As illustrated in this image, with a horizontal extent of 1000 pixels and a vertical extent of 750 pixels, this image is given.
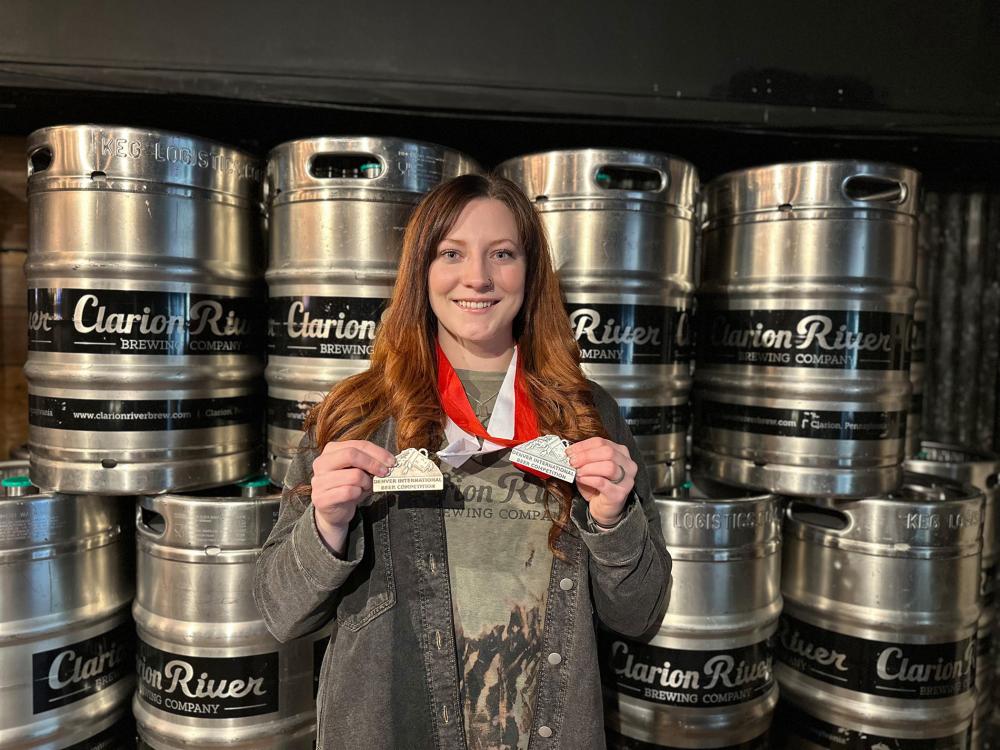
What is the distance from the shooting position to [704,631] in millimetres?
1605

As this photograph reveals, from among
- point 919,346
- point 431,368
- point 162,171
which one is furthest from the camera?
point 919,346

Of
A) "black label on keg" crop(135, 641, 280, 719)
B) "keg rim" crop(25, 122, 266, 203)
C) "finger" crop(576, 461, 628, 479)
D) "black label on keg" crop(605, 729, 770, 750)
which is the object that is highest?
"keg rim" crop(25, 122, 266, 203)

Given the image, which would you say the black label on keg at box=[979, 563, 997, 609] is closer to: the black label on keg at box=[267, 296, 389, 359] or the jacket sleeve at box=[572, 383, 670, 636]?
the jacket sleeve at box=[572, 383, 670, 636]

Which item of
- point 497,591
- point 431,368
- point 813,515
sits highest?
point 431,368

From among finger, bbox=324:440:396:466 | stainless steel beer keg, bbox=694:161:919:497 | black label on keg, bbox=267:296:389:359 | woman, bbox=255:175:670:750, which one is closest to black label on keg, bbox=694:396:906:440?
stainless steel beer keg, bbox=694:161:919:497

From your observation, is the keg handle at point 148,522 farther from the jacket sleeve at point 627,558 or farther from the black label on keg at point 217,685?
the jacket sleeve at point 627,558

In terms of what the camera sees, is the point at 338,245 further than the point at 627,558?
Yes

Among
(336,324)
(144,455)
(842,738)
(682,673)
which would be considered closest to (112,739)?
(144,455)

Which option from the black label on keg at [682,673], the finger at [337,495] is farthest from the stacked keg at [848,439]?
the finger at [337,495]

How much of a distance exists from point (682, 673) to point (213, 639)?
1136mm

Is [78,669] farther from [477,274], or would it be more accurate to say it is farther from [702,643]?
[702,643]

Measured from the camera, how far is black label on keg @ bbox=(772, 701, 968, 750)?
172cm

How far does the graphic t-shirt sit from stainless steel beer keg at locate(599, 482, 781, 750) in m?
0.58

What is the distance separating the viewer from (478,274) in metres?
1.13
